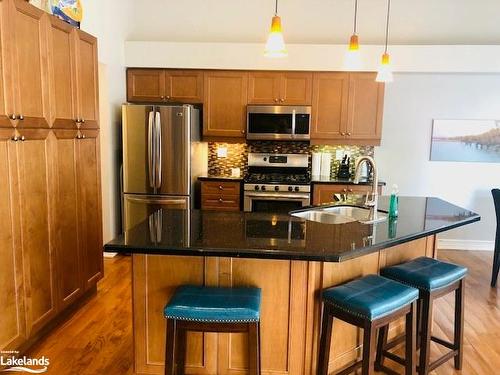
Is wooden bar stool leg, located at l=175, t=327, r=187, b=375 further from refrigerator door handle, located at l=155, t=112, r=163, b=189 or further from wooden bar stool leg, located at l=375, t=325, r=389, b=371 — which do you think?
refrigerator door handle, located at l=155, t=112, r=163, b=189

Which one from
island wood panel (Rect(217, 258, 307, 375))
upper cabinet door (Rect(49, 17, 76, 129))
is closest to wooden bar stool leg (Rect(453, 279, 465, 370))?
island wood panel (Rect(217, 258, 307, 375))

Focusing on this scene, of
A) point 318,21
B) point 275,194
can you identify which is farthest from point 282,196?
point 318,21

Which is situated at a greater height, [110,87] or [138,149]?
[110,87]

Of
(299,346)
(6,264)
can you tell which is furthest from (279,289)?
(6,264)

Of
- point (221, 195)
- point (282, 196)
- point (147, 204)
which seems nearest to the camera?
point (147, 204)

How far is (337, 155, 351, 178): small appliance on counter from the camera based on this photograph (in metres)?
4.97

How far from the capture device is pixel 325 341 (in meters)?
2.10

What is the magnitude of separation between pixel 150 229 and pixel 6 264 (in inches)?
33.5

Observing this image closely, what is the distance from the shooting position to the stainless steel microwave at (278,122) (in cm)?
471

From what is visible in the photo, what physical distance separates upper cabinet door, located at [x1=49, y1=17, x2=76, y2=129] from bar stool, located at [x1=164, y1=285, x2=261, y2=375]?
1.62 metres

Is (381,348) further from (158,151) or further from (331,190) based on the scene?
(158,151)

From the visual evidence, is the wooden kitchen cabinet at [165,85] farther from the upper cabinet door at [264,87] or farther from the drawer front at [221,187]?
the drawer front at [221,187]

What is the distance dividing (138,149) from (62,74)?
1684 millimetres

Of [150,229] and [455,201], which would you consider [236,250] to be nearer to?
[150,229]
